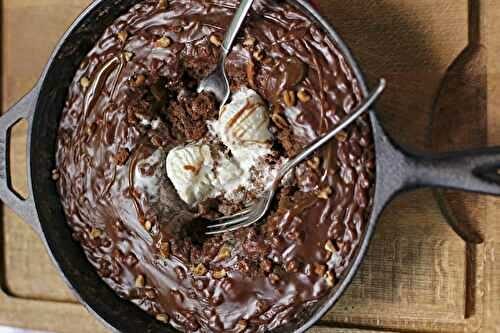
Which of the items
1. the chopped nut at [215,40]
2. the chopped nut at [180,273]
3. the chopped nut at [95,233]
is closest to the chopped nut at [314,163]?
the chopped nut at [215,40]

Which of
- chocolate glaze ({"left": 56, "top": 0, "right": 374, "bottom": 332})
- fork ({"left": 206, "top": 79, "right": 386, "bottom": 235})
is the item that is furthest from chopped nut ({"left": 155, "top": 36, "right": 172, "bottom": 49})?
fork ({"left": 206, "top": 79, "right": 386, "bottom": 235})

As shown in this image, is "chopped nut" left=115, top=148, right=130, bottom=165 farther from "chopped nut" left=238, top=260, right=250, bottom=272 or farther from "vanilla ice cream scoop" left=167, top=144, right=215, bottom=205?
"chopped nut" left=238, top=260, right=250, bottom=272

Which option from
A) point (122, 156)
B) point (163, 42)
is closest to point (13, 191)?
point (122, 156)

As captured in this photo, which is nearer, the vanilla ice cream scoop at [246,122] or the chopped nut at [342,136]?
the chopped nut at [342,136]

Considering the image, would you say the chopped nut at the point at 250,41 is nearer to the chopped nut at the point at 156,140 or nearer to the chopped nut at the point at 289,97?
the chopped nut at the point at 289,97

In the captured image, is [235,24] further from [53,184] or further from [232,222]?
[53,184]

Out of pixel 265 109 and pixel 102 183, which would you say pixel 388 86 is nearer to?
pixel 265 109

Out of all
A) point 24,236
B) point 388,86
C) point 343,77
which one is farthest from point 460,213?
point 24,236
